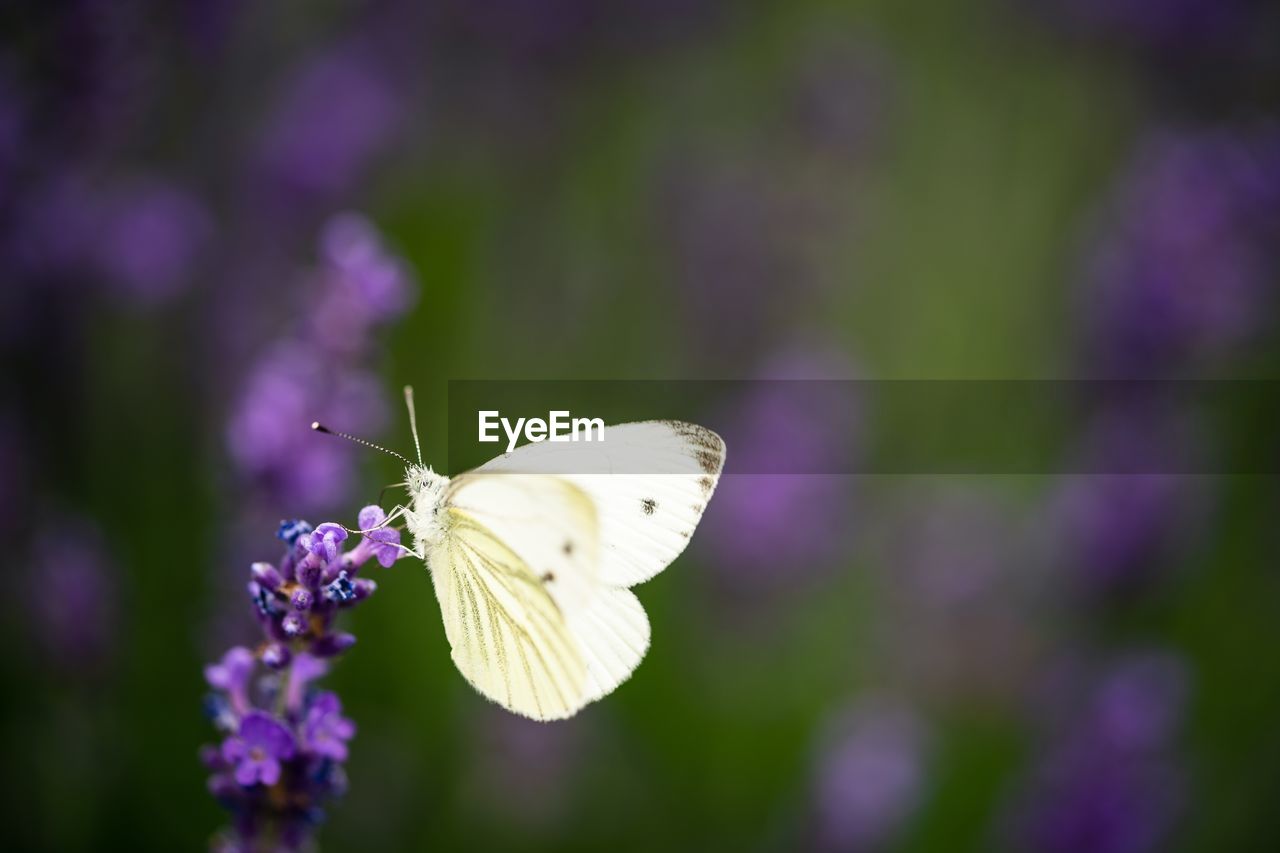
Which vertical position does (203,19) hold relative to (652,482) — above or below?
above

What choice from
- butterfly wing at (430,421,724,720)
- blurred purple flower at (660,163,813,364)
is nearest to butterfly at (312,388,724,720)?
butterfly wing at (430,421,724,720)

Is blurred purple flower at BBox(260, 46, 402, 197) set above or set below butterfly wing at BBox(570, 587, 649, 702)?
above

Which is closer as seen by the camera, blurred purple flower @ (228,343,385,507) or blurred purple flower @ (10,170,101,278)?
blurred purple flower @ (228,343,385,507)

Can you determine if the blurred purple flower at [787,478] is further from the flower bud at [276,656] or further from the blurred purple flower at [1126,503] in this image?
the flower bud at [276,656]

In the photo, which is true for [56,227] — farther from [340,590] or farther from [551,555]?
[340,590]

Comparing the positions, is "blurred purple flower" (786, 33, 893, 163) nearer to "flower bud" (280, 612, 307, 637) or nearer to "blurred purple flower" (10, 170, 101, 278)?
"blurred purple flower" (10, 170, 101, 278)

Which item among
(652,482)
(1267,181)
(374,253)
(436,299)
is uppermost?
(436,299)

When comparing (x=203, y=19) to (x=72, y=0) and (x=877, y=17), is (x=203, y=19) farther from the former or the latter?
(x=877, y=17)

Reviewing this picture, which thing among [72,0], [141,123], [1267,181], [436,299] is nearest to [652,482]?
[72,0]

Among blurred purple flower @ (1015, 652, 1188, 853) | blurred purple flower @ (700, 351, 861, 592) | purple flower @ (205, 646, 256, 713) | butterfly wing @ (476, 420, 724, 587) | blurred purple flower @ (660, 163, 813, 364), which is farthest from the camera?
blurred purple flower @ (660, 163, 813, 364)
